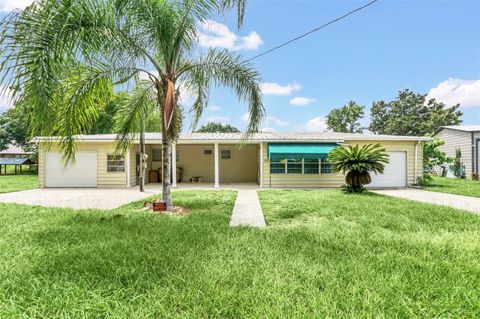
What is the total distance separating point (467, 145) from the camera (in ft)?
70.7

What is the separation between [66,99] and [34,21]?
2.33 meters

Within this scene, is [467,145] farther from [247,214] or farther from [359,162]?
[247,214]

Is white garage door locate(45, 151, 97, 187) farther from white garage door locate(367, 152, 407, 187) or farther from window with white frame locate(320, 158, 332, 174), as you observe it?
white garage door locate(367, 152, 407, 187)

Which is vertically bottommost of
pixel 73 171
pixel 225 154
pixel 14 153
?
pixel 73 171

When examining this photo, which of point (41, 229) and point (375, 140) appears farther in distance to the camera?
point (375, 140)

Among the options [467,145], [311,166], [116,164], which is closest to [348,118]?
[467,145]

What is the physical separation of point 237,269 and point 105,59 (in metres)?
6.09

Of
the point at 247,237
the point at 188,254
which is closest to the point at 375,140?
the point at 247,237

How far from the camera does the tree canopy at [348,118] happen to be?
154 ft

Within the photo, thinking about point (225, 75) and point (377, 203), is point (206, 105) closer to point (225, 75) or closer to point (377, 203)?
point (225, 75)

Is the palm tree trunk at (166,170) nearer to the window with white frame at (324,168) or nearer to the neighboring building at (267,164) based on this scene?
the neighboring building at (267,164)

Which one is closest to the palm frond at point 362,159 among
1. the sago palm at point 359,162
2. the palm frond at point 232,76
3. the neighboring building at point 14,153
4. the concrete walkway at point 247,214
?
the sago palm at point 359,162

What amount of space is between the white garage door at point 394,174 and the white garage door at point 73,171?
1724 cm

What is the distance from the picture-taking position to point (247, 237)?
199 inches
